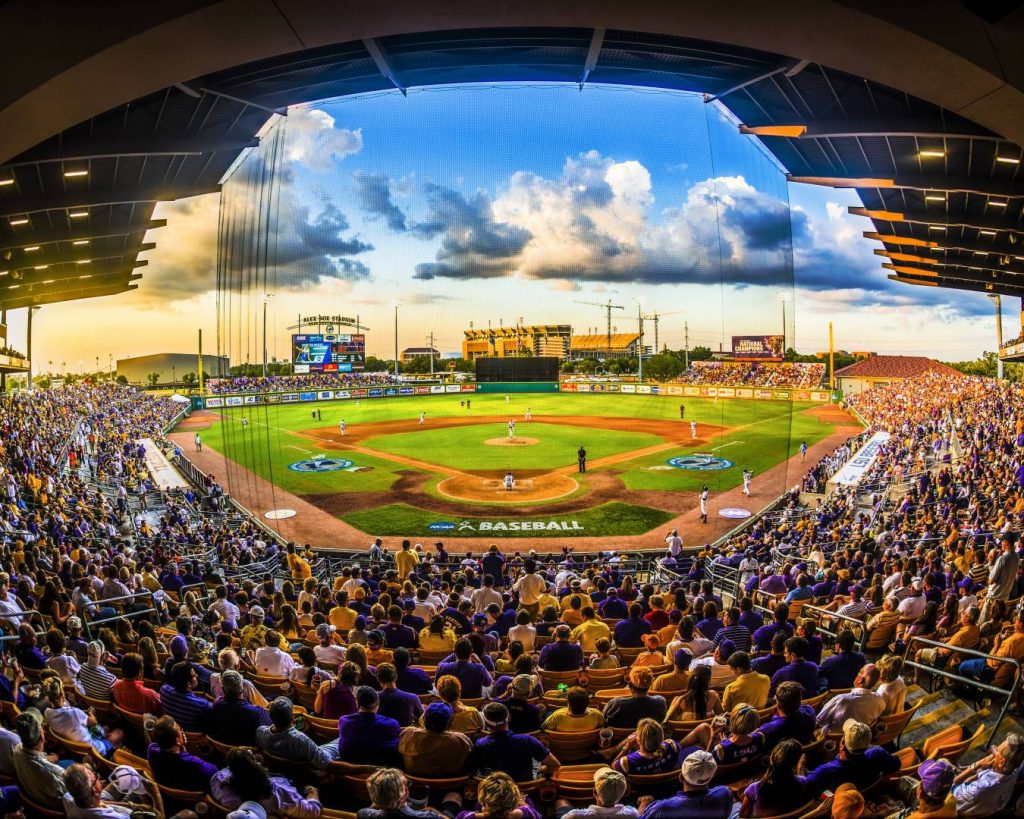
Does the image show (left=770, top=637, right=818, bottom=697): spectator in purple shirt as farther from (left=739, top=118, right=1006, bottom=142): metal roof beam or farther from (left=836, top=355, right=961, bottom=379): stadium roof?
(left=836, top=355, right=961, bottom=379): stadium roof

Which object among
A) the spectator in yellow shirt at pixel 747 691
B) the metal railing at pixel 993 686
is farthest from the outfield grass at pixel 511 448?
the spectator in yellow shirt at pixel 747 691

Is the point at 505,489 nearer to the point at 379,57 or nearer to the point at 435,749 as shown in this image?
the point at 379,57

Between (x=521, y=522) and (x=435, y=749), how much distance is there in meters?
19.4

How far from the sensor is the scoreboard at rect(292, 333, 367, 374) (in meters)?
77.7

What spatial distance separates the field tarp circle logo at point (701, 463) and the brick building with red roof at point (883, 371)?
154ft

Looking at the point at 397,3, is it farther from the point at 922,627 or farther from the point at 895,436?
the point at 895,436

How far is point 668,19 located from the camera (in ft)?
20.4

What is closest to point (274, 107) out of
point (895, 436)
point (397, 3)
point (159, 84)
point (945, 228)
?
point (159, 84)

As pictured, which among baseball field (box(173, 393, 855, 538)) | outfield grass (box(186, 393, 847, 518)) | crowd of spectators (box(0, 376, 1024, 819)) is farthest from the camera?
outfield grass (box(186, 393, 847, 518))

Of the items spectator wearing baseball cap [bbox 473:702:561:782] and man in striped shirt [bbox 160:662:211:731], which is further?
man in striped shirt [bbox 160:662:211:731]

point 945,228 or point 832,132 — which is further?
point 945,228

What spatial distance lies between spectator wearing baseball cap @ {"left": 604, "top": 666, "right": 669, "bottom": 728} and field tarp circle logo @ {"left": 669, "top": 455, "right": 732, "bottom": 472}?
27.8 meters

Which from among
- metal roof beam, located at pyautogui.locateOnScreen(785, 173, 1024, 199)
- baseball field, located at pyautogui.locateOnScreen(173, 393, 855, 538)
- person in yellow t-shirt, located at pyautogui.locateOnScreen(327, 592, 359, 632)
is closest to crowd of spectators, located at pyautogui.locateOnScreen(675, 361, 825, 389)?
baseball field, located at pyautogui.locateOnScreen(173, 393, 855, 538)

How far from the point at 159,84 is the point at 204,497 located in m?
22.5
